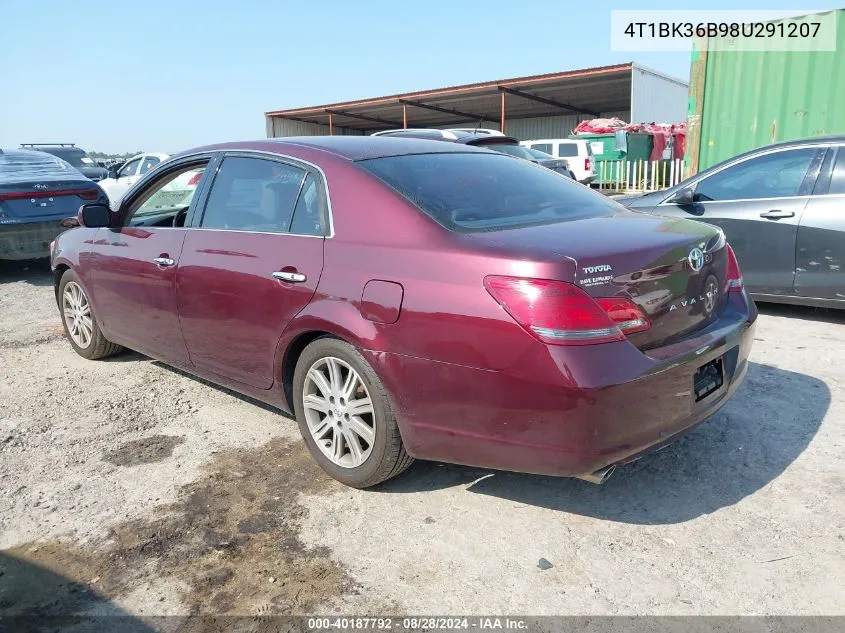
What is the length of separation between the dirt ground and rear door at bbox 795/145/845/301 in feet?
5.25

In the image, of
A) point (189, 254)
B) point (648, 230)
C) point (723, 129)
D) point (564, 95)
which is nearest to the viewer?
point (648, 230)

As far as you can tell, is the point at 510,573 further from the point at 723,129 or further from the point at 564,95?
the point at 564,95

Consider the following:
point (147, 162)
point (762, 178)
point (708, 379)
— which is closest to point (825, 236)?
point (762, 178)

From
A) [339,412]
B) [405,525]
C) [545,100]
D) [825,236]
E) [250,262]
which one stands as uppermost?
[545,100]

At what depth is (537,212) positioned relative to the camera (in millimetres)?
3113

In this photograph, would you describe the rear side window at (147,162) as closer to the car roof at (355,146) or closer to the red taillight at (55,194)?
the red taillight at (55,194)

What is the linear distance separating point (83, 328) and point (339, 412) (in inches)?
116

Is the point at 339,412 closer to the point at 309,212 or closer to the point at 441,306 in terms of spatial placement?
the point at 441,306

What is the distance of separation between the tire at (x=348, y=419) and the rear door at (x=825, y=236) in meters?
4.10

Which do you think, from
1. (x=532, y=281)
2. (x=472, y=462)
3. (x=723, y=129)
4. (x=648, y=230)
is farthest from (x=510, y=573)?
(x=723, y=129)

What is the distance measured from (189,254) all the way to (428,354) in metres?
1.79

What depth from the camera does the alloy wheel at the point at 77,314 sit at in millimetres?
5000

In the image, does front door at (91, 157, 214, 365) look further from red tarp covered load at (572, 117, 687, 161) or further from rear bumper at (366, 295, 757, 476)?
red tarp covered load at (572, 117, 687, 161)

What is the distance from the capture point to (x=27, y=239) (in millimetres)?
7789
